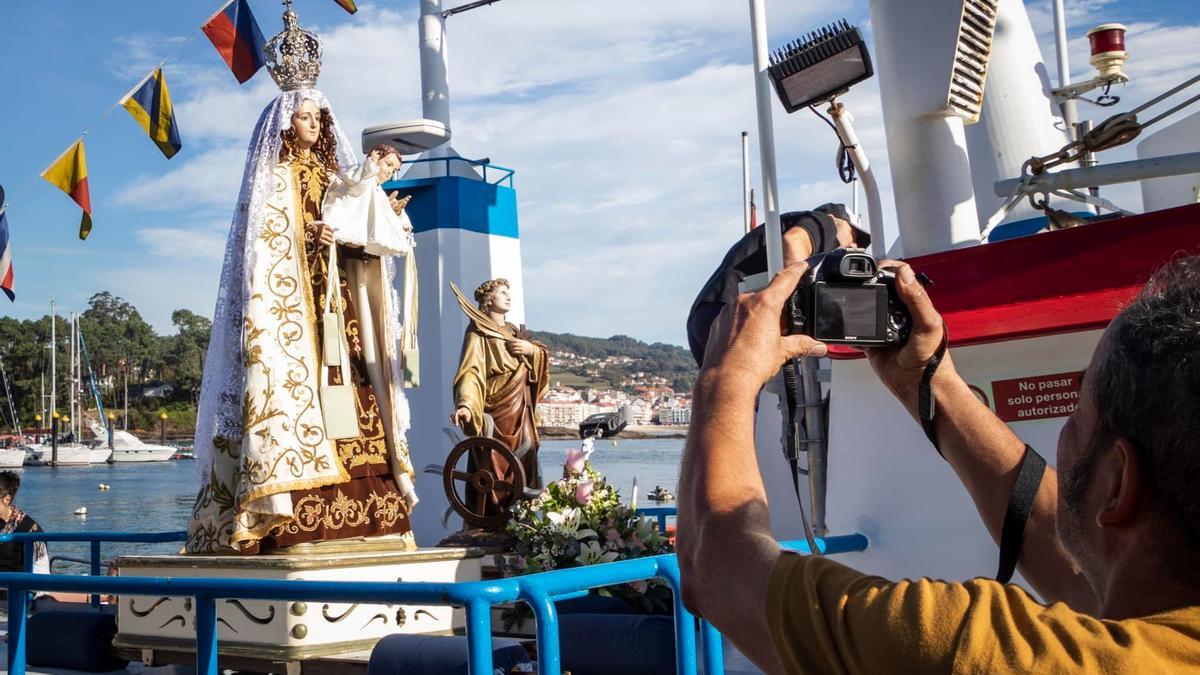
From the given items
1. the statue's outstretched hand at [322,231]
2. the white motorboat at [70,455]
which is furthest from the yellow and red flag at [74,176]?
the white motorboat at [70,455]

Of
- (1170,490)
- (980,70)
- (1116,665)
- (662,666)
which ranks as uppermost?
(980,70)

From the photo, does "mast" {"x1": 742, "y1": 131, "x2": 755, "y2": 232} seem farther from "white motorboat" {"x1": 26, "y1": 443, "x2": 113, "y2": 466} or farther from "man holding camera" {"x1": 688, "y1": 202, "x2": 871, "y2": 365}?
"white motorboat" {"x1": 26, "y1": 443, "x2": 113, "y2": 466}

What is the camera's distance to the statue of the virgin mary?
538 cm

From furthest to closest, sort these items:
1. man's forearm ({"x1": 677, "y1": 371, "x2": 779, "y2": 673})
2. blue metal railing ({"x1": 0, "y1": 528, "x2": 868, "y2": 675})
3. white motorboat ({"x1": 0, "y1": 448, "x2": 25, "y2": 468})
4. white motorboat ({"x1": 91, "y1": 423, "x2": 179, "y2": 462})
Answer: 1. white motorboat ({"x1": 91, "y1": 423, "x2": 179, "y2": 462})
2. white motorboat ({"x1": 0, "y1": 448, "x2": 25, "y2": 468})
3. blue metal railing ({"x1": 0, "y1": 528, "x2": 868, "y2": 675})
4. man's forearm ({"x1": 677, "y1": 371, "x2": 779, "y2": 673})

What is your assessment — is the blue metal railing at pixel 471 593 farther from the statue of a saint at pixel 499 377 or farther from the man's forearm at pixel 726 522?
the statue of a saint at pixel 499 377

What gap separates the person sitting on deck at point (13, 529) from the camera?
7.76 m

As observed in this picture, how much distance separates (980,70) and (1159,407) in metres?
3.40

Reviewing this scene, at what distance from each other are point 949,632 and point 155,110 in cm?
959

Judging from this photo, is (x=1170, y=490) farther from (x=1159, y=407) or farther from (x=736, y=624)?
(x=736, y=624)

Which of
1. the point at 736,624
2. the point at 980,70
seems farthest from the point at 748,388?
the point at 980,70

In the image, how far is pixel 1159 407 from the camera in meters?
1.09

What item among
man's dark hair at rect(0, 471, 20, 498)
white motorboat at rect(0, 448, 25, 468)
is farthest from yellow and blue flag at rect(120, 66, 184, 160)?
white motorboat at rect(0, 448, 25, 468)

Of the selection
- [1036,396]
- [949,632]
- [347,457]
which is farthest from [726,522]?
[347,457]

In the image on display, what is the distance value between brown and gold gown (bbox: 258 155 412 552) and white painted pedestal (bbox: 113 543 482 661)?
0.16m
